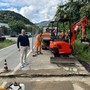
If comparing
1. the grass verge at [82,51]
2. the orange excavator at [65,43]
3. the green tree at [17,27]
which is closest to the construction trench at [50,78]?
the orange excavator at [65,43]

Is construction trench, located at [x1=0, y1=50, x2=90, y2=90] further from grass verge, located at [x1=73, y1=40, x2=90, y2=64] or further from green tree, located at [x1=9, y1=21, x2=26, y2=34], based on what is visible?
green tree, located at [x1=9, y1=21, x2=26, y2=34]

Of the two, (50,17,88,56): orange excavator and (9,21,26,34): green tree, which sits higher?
(50,17,88,56): orange excavator

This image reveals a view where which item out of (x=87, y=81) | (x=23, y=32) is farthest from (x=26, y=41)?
(x=87, y=81)

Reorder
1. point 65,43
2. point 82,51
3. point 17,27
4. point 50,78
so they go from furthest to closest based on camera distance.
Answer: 1. point 17,27
2. point 82,51
3. point 65,43
4. point 50,78

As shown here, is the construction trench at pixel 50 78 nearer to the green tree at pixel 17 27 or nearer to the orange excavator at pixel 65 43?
the orange excavator at pixel 65 43

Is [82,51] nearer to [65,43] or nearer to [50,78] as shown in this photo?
[65,43]

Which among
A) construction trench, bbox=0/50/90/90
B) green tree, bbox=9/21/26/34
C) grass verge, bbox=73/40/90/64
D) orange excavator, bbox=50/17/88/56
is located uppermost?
orange excavator, bbox=50/17/88/56

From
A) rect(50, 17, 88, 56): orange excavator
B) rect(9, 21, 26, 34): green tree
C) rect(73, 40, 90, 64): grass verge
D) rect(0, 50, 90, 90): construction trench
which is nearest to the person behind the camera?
rect(0, 50, 90, 90): construction trench

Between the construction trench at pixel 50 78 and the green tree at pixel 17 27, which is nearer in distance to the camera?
the construction trench at pixel 50 78

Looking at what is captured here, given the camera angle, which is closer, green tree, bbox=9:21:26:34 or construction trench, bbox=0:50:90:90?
construction trench, bbox=0:50:90:90

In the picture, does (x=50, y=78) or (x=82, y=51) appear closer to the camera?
(x=50, y=78)

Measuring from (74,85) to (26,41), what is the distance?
6.02 m

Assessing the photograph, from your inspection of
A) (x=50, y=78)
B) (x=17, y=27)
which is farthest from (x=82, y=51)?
(x=17, y=27)

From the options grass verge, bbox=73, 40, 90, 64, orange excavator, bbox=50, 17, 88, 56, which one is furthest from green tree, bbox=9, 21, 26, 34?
orange excavator, bbox=50, 17, 88, 56
